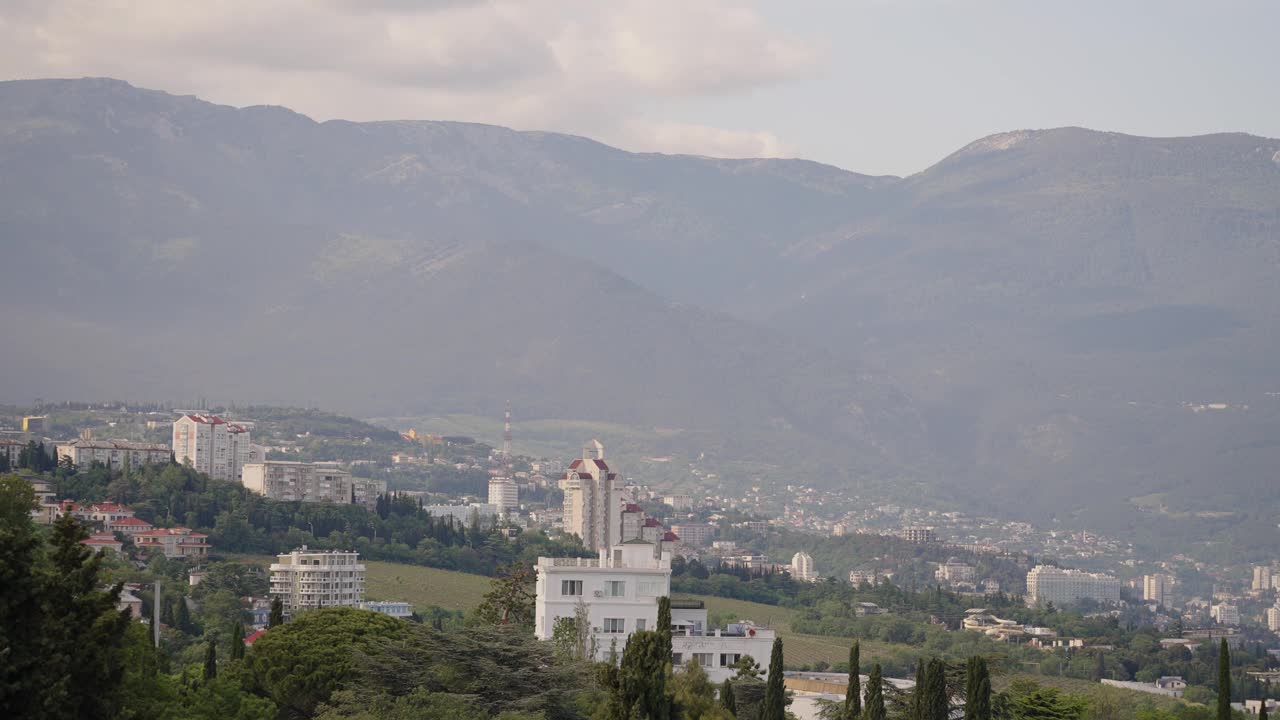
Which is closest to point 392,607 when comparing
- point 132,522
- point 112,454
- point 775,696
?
point 132,522

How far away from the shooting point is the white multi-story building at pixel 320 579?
122 meters

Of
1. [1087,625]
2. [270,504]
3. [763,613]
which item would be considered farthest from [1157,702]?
[270,504]

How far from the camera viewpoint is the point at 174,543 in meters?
134

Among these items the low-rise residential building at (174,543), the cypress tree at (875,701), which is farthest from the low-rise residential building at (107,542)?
the cypress tree at (875,701)

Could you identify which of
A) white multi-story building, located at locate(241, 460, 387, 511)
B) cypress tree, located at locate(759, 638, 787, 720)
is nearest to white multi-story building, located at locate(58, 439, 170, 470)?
white multi-story building, located at locate(241, 460, 387, 511)

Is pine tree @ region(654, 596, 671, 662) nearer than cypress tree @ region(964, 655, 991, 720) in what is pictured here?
Yes

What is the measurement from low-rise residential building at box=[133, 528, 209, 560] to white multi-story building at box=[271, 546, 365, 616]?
8.36 meters

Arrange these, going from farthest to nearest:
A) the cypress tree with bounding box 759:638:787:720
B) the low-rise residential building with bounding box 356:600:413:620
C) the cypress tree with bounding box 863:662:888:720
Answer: the low-rise residential building with bounding box 356:600:413:620 < the cypress tree with bounding box 759:638:787:720 < the cypress tree with bounding box 863:662:888:720

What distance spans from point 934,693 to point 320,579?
7027 cm

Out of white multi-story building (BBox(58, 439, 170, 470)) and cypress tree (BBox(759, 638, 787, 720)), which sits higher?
white multi-story building (BBox(58, 439, 170, 470))

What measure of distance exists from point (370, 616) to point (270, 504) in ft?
310

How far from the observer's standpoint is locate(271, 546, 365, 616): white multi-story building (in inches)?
4793

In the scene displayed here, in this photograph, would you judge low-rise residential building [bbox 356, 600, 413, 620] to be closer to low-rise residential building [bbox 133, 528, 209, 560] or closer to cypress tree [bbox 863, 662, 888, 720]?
low-rise residential building [bbox 133, 528, 209, 560]

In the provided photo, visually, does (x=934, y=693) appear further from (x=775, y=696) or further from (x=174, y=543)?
(x=174, y=543)
